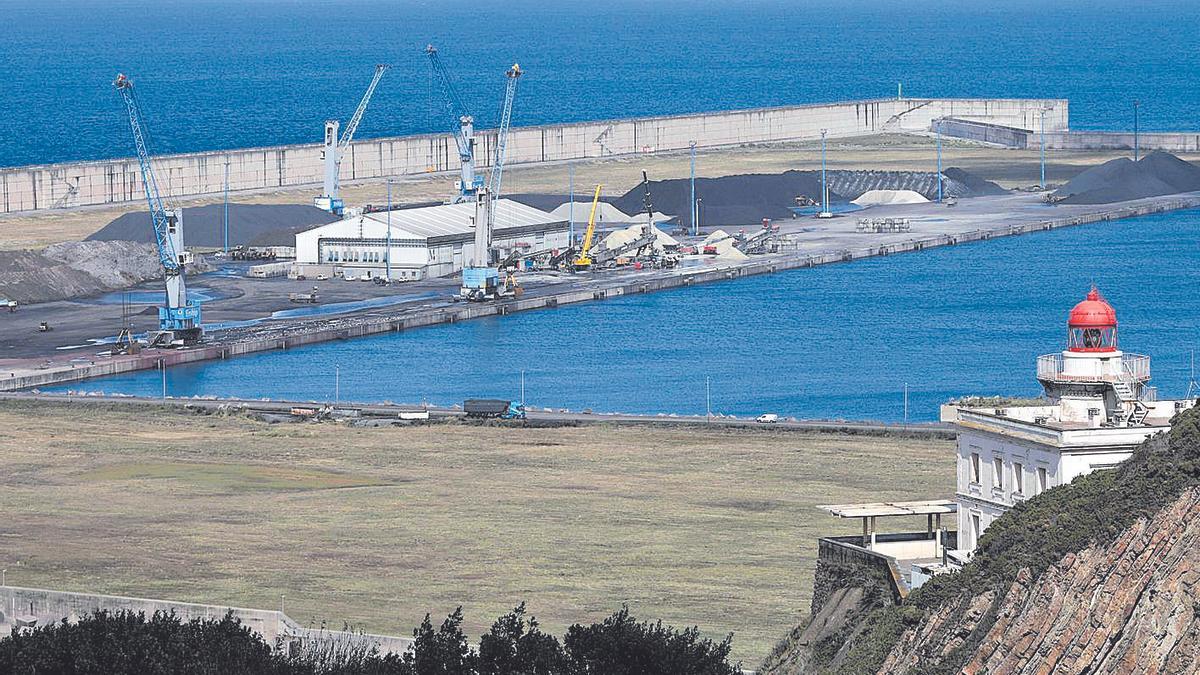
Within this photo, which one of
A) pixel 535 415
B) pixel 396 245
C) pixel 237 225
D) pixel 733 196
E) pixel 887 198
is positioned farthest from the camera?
pixel 887 198

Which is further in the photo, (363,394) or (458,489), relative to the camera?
(363,394)

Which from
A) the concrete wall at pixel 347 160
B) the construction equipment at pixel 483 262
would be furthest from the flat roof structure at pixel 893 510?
the concrete wall at pixel 347 160

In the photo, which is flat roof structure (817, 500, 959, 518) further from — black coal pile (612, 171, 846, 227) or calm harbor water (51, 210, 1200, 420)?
black coal pile (612, 171, 846, 227)

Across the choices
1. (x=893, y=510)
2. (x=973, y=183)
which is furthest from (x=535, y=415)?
(x=973, y=183)

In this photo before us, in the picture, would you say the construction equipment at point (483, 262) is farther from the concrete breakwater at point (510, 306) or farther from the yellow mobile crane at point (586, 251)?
the yellow mobile crane at point (586, 251)

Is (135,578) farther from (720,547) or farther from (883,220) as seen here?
(883,220)

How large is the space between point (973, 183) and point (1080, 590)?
144 m

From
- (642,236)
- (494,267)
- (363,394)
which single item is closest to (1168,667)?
(363,394)

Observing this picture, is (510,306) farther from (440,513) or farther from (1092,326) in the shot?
(1092,326)

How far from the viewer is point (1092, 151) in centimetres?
19125

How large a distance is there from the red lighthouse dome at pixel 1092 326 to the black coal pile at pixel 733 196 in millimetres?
115818

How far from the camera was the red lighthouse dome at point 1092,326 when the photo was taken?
112ft

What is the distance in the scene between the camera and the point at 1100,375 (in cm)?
3462

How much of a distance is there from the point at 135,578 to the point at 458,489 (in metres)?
13.9
